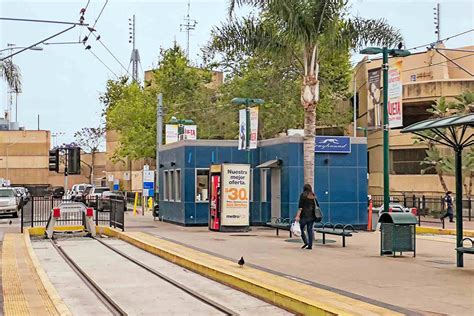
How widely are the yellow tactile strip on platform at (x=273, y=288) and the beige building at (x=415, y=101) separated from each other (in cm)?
3576

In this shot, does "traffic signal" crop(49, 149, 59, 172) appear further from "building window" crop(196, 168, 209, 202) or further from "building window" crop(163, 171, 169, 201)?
"building window" crop(163, 171, 169, 201)

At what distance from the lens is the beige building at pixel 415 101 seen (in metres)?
53.2

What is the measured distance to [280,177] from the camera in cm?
Result: 2806

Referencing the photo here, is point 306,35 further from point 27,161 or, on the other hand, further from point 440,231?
point 27,161

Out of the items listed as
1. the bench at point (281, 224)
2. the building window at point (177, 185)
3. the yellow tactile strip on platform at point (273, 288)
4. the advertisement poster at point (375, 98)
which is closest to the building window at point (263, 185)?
the bench at point (281, 224)

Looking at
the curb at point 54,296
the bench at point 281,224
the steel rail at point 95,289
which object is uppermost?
the bench at point 281,224

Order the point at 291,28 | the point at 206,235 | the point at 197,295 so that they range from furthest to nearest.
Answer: the point at 206,235, the point at 291,28, the point at 197,295

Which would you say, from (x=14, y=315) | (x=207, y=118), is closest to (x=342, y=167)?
(x=14, y=315)

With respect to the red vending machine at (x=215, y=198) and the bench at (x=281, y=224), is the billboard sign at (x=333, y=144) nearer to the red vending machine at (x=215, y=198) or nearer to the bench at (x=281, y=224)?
the bench at (x=281, y=224)

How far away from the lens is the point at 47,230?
2441 cm

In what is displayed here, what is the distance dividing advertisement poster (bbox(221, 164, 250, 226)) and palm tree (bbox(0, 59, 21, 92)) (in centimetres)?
905

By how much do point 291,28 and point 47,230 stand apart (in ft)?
35.0

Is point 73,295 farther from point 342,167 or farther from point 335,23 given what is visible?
point 342,167

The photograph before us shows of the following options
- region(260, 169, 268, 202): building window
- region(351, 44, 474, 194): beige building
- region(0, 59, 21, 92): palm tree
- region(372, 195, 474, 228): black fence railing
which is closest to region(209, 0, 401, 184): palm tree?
region(260, 169, 268, 202): building window
